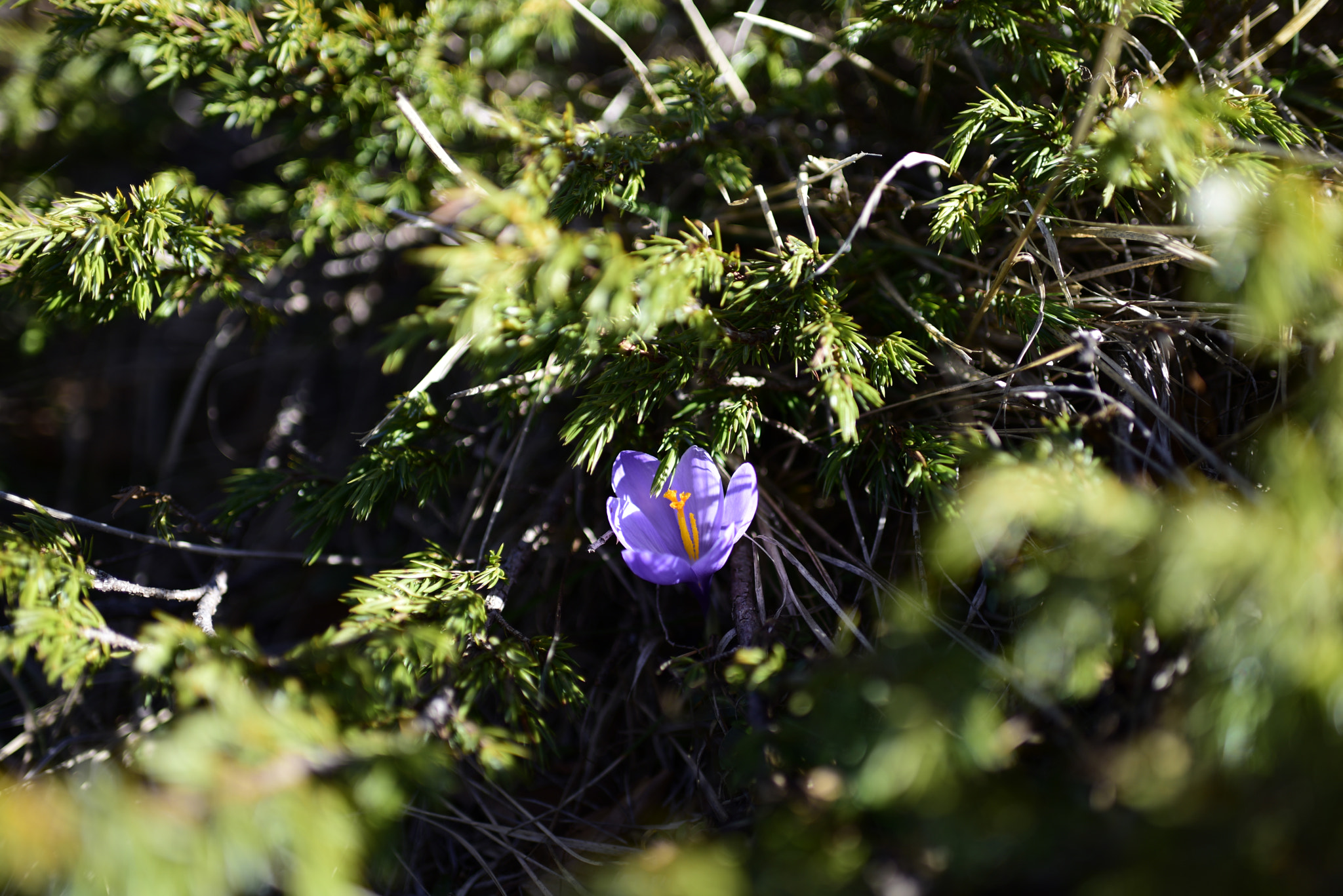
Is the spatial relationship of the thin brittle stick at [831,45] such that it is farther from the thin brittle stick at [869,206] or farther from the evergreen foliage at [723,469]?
the thin brittle stick at [869,206]

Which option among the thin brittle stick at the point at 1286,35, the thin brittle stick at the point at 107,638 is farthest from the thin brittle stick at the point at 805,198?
the thin brittle stick at the point at 107,638

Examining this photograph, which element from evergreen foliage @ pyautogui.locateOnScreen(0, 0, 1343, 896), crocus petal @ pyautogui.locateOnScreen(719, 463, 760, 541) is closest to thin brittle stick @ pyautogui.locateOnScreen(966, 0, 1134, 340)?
evergreen foliage @ pyautogui.locateOnScreen(0, 0, 1343, 896)

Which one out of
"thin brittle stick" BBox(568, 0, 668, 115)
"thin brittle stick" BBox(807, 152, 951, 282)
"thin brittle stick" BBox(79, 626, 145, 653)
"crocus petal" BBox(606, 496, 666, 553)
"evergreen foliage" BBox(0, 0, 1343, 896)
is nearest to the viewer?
"evergreen foliage" BBox(0, 0, 1343, 896)

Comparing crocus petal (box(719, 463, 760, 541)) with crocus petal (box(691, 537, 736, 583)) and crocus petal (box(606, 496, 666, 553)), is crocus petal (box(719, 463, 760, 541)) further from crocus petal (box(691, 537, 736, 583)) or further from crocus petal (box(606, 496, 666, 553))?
crocus petal (box(606, 496, 666, 553))

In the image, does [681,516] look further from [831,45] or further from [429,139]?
[831,45]

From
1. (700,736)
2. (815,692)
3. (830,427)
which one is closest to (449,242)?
(830,427)

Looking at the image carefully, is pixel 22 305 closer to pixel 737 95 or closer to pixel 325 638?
pixel 325 638

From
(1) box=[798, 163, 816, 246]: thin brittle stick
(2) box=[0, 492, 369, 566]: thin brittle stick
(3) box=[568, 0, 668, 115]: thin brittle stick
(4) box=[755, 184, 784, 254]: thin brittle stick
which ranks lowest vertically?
(2) box=[0, 492, 369, 566]: thin brittle stick

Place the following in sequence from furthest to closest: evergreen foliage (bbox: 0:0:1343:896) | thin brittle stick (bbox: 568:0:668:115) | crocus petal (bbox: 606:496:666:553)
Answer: thin brittle stick (bbox: 568:0:668:115)
crocus petal (bbox: 606:496:666:553)
evergreen foliage (bbox: 0:0:1343:896)

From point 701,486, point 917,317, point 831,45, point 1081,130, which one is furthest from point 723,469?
point 831,45
